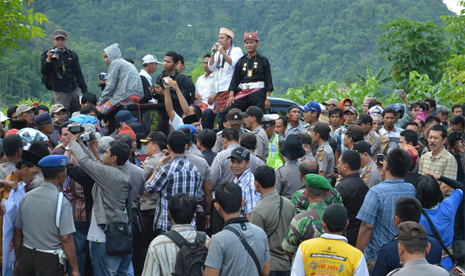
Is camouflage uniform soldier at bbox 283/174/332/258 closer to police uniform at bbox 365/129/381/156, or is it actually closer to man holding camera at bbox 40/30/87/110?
police uniform at bbox 365/129/381/156

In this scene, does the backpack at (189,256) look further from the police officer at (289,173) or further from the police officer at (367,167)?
the police officer at (367,167)

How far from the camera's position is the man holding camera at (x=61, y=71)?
9875 mm

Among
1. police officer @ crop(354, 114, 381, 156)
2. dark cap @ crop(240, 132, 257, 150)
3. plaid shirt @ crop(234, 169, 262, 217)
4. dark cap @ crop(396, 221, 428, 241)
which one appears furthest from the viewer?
police officer @ crop(354, 114, 381, 156)

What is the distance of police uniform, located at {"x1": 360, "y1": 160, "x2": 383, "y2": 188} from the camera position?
5.90 m

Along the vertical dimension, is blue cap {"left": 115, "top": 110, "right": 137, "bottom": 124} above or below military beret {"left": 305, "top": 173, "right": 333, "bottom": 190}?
below

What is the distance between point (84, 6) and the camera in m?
76.2

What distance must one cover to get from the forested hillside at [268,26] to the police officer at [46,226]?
5582 cm

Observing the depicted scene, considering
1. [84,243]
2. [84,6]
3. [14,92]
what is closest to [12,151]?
[84,243]

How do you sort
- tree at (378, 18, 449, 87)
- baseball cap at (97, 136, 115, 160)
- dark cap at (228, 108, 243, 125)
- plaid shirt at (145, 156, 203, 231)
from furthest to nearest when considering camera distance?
tree at (378, 18, 449, 87)
dark cap at (228, 108, 243, 125)
baseball cap at (97, 136, 115, 160)
plaid shirt at (145, 156, 203, 231)

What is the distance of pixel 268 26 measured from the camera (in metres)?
89.8

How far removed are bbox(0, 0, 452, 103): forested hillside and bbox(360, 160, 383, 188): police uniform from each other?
182 feet

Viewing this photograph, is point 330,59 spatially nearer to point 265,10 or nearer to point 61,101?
point 265,10

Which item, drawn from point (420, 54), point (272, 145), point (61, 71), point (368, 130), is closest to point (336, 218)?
point (272, 145)

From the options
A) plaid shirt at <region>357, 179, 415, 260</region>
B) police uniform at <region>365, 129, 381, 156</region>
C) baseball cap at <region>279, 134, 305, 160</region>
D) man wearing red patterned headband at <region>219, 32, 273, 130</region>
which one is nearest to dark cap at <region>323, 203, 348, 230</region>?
plaid shirt at <region>357, 179, 415, 260</region>
